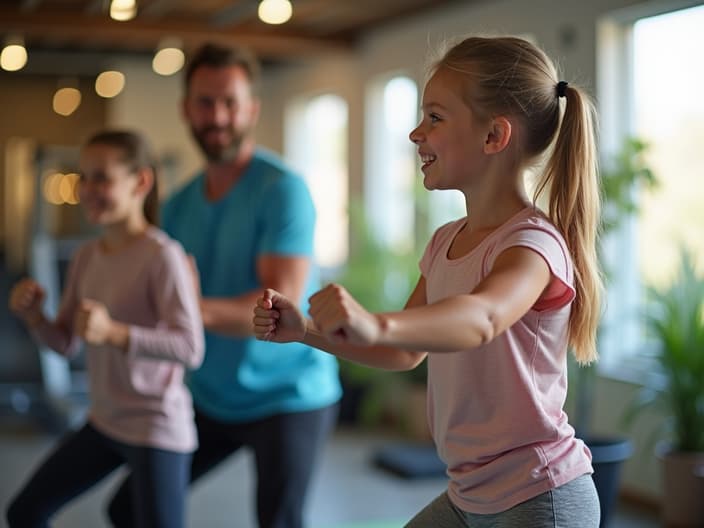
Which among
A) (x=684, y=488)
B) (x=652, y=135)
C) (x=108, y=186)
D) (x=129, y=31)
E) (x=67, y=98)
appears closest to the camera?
(x=108, y=186)

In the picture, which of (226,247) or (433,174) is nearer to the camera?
(433,174)

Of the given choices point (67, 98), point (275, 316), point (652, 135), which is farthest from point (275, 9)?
point (67, 98)

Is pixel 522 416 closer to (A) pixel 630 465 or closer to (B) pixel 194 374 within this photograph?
(B) pixel 194 374

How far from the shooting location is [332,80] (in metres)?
8.47

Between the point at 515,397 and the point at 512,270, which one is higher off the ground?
the point at 512,270

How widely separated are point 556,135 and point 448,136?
21 centimetres

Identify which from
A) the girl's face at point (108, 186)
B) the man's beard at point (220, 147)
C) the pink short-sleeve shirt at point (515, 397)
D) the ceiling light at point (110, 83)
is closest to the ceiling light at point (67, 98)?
the ceiling light at point (110, 83)

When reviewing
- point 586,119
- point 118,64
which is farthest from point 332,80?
point 586,119

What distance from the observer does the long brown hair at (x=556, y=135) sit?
1615 millimetres

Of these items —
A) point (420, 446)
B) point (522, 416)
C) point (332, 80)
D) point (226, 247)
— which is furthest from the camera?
point (332, 80)

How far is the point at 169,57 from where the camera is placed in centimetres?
816

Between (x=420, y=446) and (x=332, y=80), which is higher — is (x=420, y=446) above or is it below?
below

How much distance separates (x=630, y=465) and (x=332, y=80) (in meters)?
4.48

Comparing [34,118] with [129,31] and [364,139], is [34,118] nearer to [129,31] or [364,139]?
[129,31]
